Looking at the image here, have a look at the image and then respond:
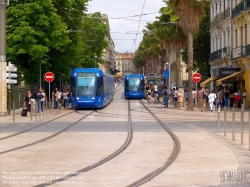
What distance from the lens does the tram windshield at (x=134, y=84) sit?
61906 mm

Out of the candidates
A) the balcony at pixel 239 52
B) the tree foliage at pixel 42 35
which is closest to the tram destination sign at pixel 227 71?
the balcony at pixel 239 52

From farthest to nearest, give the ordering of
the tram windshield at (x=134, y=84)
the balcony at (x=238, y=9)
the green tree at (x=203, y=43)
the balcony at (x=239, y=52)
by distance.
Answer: the green tree at (x=203, y=43) < the tram windshield at (x=134, y=84) < the balcony at (x=238, y=9) < the balcony at (x=239, y=52)

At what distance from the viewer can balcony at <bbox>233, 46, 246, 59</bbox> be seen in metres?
43.0

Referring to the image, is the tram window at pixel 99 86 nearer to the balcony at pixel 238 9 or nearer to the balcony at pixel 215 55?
the balcony at pixel 238 9

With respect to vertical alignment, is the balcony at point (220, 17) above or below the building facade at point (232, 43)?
above

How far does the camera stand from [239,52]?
1732 inches

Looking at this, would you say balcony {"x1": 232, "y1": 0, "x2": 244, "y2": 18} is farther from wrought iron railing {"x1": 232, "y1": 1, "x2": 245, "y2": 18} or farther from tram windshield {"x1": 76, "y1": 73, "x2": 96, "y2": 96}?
tram windshield {"x1": 76, "y1": 73, "x2": 96, "y2": 96}

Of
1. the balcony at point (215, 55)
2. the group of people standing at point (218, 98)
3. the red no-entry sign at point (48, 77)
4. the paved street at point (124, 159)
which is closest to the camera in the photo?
the paved street at point (124, 159)

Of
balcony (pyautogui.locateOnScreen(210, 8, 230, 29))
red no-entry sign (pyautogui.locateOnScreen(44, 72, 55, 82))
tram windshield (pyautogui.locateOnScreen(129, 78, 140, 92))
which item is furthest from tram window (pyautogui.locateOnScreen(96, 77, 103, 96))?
tram windshield (pyautogui.locateOnScreen(129, 78, 140, 92))

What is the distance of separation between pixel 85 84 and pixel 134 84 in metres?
23.6

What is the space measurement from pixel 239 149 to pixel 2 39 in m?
21.2

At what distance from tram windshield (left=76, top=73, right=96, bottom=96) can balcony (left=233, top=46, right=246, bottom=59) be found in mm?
13273

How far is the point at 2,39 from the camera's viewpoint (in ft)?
105

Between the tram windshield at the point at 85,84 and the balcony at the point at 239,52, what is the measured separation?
43.5ft
